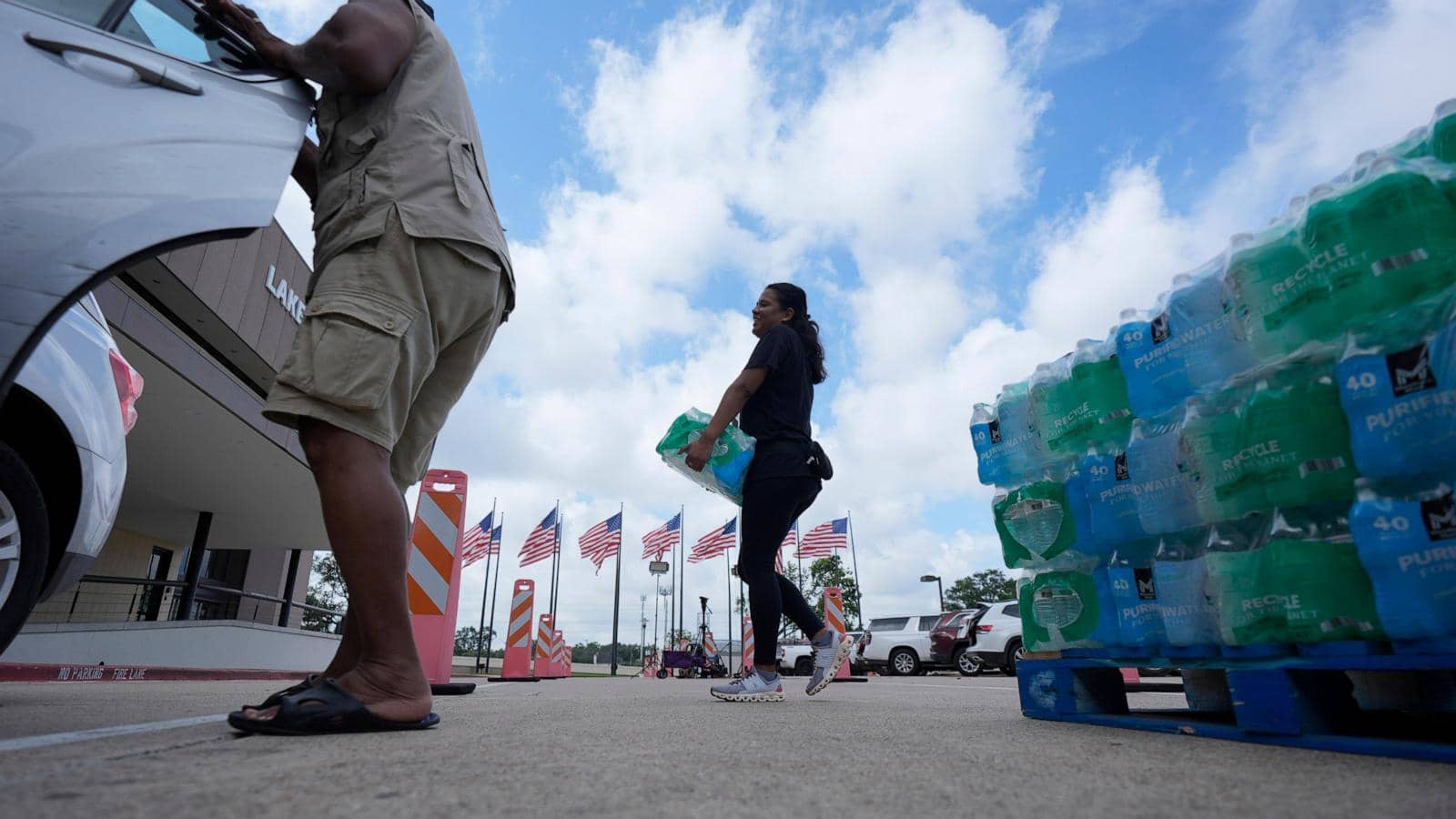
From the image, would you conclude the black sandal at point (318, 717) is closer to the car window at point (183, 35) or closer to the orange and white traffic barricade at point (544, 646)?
the car window at point (183, 35)

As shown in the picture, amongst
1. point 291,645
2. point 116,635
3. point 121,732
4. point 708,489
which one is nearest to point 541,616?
point 291,645

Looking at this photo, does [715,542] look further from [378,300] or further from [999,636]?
[378,300]

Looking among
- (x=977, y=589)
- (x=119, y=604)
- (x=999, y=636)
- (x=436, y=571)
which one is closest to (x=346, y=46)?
(x=436, y=571)

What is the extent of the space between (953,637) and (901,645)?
1486mm

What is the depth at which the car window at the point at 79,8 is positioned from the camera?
1.65 m

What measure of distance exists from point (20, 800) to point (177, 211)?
119 cm

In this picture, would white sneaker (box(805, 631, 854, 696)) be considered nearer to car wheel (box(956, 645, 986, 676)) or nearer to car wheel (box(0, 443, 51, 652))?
car wheel (box(0, 443, 51, 652))

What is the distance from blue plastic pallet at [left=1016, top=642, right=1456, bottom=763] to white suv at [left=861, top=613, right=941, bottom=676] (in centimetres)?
1712

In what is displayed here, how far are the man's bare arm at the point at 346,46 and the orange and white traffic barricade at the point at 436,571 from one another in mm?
3570

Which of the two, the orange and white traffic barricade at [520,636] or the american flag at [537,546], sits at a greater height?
the american flag at [537,546]

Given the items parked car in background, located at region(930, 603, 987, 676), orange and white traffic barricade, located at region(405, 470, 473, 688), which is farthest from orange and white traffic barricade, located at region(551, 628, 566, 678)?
orange and white traffic barricade, located at region(405, 470, 473, 688)

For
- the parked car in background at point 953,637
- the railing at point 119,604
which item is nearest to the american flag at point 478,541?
the railing at point 119,604

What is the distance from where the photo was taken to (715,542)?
Answer: 23906 mm

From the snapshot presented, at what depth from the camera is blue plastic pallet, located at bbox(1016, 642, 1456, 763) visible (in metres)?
1.56
